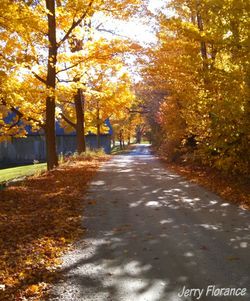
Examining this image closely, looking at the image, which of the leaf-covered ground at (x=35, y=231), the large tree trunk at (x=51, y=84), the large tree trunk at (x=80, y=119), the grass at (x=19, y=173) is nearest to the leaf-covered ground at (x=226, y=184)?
the leaf-covered ground at (x=35, y=231)

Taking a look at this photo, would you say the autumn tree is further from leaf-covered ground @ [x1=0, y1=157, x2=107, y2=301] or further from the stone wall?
the stone wall

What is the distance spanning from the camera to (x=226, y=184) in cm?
1323

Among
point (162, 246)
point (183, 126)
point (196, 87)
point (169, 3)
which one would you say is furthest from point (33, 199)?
point (183, 126)

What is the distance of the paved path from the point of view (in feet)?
16.1

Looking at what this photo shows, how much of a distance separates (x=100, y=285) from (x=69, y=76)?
52.0 ft

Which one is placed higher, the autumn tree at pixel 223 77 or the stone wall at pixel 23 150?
the autumn tree at pixel 223 77

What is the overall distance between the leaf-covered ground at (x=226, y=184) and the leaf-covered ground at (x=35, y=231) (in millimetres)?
3956

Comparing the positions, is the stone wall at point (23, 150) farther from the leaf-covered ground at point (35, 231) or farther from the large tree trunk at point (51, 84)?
the leaf-covered ground at point (35, 231)

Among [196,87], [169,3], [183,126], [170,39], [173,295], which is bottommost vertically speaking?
[173,295]

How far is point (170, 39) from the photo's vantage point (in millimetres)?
18062

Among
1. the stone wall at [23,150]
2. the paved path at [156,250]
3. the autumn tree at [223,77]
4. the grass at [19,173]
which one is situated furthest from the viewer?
the stone wall at [23,150]

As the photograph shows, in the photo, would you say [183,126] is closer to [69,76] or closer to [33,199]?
[69,76]

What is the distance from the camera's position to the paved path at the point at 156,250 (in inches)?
193

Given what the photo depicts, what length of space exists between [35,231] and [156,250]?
96.2 inches
